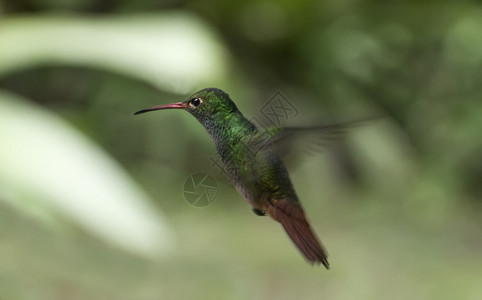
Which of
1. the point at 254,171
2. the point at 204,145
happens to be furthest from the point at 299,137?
the point at 204,145

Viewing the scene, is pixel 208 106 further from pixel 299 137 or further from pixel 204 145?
pixel 204 145

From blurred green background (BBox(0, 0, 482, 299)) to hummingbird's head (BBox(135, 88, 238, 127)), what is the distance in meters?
0.43

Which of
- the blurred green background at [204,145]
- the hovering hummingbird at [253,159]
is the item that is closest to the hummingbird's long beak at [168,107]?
the hovering hummingbird at [253,159]

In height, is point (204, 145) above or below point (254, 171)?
below

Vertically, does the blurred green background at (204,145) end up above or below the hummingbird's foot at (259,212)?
below

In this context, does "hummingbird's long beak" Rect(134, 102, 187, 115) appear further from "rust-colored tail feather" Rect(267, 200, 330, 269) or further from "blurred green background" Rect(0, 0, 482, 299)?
"blurred green background" Rect(0, 0, 482, 299)

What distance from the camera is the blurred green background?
3.00 feet

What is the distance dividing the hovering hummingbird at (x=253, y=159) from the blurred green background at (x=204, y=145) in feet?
1.41

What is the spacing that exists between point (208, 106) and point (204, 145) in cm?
98

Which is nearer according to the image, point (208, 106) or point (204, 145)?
point (208, 106)

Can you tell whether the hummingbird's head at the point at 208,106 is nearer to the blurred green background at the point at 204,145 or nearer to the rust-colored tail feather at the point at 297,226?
the rust-colored tail feather at the point at 297,226

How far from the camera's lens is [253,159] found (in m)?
0.20

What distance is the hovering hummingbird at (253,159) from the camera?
0.65ft

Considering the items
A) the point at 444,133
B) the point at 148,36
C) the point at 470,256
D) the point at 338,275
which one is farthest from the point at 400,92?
the point at 148,36
